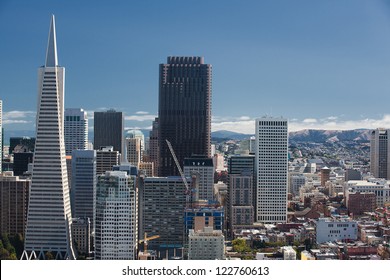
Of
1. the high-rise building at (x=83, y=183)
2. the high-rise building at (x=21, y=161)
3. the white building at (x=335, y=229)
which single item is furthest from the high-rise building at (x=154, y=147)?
the white building at (x=335, y=229)

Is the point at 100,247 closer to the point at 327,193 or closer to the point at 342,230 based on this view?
the point at 342,230

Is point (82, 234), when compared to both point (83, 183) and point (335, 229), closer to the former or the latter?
point (83, 183)

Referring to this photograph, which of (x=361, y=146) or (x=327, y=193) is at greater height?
(x=361, y=146)

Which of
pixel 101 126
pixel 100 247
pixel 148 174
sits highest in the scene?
pixel 101 126

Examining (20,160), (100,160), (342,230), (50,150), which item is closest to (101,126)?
(100,160)

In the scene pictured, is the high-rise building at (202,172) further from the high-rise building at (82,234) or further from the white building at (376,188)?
the white building at (376,188)

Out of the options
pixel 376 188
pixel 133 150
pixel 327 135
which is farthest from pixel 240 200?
pixel 376 188
